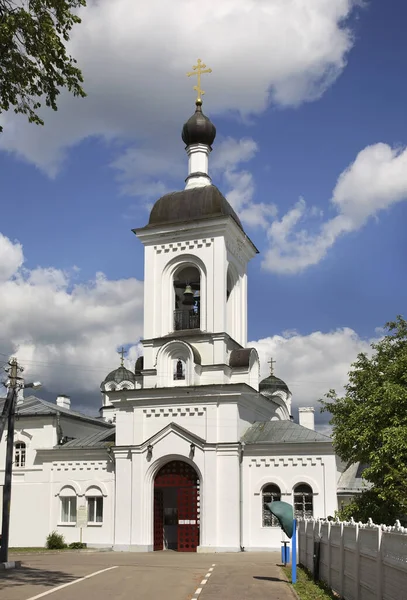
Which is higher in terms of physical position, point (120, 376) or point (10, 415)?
point (120, 376)

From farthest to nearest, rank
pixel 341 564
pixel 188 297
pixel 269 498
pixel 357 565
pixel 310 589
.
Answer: pixel 188 297 → pixel 269 498 → pixel 310 589 → pixel 341 564 → pixel 357 565

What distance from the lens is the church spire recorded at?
35.2 metres

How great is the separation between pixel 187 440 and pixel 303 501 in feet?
16.6

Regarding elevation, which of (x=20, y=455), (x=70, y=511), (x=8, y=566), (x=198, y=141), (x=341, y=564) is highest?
(x=198, y=141)

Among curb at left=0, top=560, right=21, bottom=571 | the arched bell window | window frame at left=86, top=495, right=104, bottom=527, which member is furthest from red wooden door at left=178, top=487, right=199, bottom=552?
curb at left=0, top=560, right=21, bottom=571

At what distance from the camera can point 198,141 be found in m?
35.4

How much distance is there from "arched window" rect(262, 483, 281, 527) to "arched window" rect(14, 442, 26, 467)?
11.8m

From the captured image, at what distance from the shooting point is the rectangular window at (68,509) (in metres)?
32.2

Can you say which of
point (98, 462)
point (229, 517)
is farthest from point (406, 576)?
point (98, 462)

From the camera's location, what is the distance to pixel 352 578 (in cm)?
1224

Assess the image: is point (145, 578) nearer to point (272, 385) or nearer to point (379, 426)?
point (379, 426)

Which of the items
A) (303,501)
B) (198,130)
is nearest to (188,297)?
(198,130)

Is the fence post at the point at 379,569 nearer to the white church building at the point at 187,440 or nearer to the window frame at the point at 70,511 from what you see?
the white church building at the point at 187,440

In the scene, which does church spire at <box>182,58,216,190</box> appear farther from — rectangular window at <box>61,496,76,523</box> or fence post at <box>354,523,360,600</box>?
fence post at <box>354,523,360,600</box>
